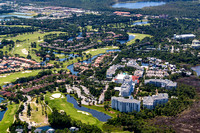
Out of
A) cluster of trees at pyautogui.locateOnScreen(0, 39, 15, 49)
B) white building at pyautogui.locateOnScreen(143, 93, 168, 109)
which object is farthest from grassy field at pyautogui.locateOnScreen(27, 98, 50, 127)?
cluster of trees at pyautogui.locateOnScreen(0, 39, 15, 49)

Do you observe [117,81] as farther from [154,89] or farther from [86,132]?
[86,132]

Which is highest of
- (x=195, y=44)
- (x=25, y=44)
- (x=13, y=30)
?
(x=13, y=30)

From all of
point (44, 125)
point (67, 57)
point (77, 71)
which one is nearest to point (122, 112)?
point (44, 125)

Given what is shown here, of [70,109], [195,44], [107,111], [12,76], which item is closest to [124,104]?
[107,111]

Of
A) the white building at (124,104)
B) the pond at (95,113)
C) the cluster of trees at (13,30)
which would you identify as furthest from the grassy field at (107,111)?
the cluster of trees at (13,30)

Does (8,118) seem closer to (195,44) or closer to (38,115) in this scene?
(38,115)

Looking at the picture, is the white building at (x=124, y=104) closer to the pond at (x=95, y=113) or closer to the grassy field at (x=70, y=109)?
the pond at (x=95, y=113)
